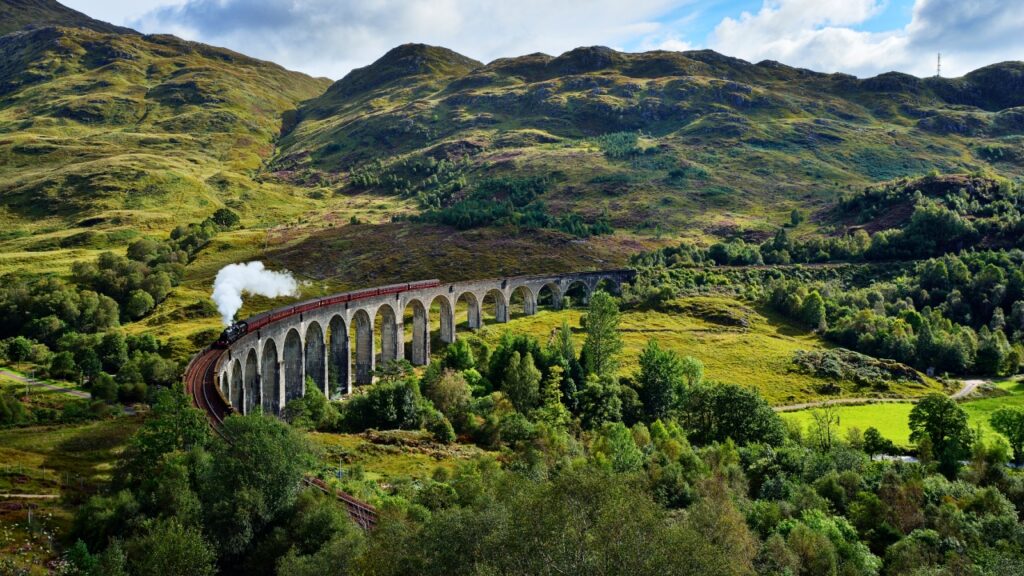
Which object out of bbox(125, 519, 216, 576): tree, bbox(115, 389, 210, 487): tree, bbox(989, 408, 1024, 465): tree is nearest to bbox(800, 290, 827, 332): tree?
bbox(989, 408, 1024, 465): tree

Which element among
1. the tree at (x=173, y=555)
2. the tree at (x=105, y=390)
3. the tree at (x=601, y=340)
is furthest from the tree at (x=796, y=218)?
the tree at (x=173, y=555)

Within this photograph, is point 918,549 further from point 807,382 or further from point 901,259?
point 901,259

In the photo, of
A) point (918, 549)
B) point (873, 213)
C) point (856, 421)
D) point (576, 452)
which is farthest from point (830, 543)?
point (873, 213)

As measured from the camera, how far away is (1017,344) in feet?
296

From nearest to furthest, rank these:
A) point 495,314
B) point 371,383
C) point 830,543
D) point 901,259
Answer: point 830,543 → point 371,383 → point 495,314 → point 901,259

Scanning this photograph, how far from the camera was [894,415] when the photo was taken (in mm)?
69500

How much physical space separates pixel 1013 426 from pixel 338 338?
61576 mm

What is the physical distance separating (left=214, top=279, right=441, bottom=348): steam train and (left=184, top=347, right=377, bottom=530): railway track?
4.79 ft

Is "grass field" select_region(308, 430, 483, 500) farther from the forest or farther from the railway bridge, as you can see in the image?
the railway bridge

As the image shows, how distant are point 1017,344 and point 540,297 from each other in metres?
67.7

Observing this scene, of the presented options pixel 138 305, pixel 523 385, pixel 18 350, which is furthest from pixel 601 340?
pixel 18 350

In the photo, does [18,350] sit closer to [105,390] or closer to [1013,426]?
[105,390]

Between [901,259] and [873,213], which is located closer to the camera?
[901,259]

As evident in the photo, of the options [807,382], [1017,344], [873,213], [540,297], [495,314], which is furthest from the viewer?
[873,213]
